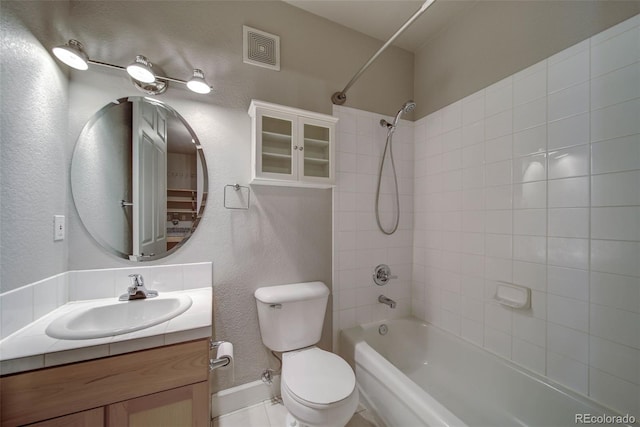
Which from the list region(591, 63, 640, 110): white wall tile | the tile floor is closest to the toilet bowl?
the tile floor

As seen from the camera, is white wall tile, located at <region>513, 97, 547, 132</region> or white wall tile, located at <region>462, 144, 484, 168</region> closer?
white wall tile, located at <region>513, 97, 547, 132</region>

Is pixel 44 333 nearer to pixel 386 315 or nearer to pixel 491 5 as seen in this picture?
pixel 386 315

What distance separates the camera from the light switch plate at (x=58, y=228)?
3.43 ft

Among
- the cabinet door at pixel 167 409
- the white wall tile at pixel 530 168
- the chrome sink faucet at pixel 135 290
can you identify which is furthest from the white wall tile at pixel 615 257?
the chrome sink faucet at pixel 135 290

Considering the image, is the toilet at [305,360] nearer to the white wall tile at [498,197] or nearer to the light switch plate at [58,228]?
the light switch plate at [58,228]

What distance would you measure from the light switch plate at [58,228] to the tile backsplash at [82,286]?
179mm

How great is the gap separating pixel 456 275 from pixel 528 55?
138 cm

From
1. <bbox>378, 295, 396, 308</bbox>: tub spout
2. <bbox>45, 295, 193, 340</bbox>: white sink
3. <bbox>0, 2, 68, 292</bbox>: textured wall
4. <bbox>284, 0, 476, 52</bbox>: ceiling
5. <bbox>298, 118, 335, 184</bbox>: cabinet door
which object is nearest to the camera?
<bbox>0, 2, 68, 292</bbox>: textured wall

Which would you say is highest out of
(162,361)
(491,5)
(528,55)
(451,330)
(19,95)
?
(491,5)

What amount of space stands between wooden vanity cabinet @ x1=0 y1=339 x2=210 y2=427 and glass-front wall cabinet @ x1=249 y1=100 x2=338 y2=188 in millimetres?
919

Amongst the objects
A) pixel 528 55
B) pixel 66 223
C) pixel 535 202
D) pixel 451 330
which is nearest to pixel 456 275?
pixel 451 330

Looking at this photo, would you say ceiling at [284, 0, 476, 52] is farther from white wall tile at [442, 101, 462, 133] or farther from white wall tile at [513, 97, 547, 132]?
white wall tile at [513, 97, 547, 132]

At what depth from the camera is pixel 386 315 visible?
1.86m

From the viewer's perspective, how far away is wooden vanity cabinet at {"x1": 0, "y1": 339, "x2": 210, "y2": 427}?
2.33 ft
